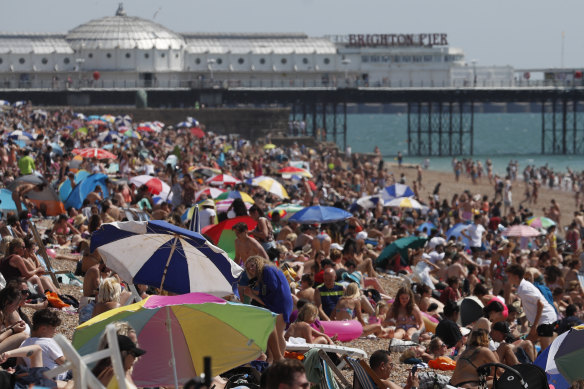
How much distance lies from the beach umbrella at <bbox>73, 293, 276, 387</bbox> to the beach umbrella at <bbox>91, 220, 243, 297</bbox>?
1505mm

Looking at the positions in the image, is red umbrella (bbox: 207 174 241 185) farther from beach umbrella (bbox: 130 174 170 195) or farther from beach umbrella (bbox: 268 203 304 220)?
beach umbrella (bbox: 268 203 304 220)

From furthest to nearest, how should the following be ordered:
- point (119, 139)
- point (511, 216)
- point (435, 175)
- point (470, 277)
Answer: point (435, 175), point (119, 139), point (511, 216), point (470, 277)

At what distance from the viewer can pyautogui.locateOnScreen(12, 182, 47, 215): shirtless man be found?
13273mm

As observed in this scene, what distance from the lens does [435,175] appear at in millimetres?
47250

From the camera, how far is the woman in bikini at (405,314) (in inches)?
387

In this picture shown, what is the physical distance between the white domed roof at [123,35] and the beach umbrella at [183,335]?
61.8 meters

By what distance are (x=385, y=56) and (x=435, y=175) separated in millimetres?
23708

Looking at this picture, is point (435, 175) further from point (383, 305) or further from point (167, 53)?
point (383, 305)

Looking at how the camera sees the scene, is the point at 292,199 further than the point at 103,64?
No

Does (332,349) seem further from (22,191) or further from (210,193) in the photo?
(210,193)

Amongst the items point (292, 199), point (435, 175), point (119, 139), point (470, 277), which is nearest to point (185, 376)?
point (470, 277)

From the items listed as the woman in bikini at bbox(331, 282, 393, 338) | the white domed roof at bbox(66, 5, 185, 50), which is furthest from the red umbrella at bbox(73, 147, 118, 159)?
the white domed roof at bbox(66, 5, 185, 50)

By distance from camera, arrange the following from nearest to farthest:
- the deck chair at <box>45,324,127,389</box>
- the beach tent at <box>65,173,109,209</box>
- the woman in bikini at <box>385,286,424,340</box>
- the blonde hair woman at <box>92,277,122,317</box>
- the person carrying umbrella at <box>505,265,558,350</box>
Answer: the deck chair at <box>45,324,127,389</box>
the blonde hair woman at <box>92,277,122,317</box>
the person carrying umbrella at <box>505,265,558,350</box>
the woman in bikini at <box>385,286,424,340</box>
the beach tent at <box>65,173,109,209</box>

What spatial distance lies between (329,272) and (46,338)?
13.2 feet
